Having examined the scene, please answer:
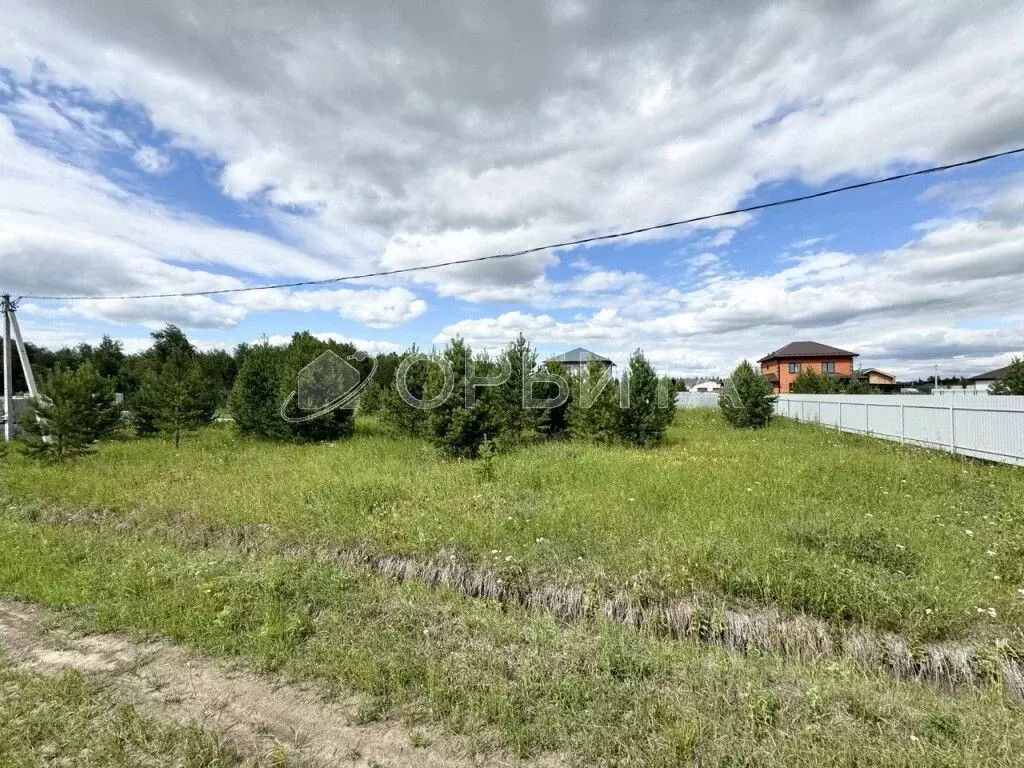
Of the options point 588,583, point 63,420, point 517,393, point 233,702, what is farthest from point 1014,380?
point 63,420

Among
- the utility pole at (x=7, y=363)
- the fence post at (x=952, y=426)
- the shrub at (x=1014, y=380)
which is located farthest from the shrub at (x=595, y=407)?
the shrub at (x=1014, y=380)

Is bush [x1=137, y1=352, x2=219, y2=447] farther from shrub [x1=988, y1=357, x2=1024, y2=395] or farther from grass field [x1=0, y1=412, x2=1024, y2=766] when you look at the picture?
shrub [x1=988, y1=357, x2=1024, y2=395]

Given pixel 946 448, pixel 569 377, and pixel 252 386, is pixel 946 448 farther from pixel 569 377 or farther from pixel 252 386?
pixel 252 386

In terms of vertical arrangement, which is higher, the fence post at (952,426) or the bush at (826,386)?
the bush at (826,386)

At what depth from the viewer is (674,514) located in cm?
578

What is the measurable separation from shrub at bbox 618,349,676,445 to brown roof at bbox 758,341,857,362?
48946 millimetres

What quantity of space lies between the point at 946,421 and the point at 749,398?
798 centimetres

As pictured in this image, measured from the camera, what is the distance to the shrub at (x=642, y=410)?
13.1 metres

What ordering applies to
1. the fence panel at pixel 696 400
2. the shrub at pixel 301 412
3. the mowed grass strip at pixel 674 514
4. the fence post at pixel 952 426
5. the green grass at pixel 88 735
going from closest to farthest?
the green grass at pixel 88 735 → the mowed grass strip at pixel 674 514 → the fence post at pixel 952 426 → the shrub at pixel 301 412 → the fence panel at pixel 696 400

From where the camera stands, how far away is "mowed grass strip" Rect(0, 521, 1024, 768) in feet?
7.48

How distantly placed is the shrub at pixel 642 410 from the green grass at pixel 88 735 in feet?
38.5

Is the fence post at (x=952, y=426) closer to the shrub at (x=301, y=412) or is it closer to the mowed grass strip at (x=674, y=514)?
the mowed grass strip at (x=674, y=514)

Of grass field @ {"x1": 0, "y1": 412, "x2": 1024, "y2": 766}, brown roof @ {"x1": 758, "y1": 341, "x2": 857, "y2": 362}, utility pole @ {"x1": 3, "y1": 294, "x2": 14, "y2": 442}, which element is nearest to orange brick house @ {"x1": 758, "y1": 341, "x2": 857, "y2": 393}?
brown roof @ {"x1": 758, "y1": 341, "x2": 857, "y2": 362}

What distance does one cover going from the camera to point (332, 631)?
11.3 feet
